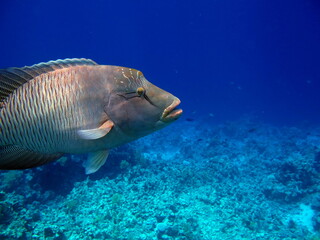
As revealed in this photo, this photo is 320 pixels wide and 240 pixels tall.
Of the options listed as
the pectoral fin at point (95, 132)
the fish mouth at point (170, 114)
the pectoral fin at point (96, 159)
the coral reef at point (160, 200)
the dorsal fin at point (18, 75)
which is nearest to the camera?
the pectoral fin at point (95, 132)

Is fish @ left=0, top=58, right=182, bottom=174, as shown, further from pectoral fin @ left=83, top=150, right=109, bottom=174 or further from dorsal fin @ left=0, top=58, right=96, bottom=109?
pectoral fin @ left=83, top=150, right=109, bottom=174

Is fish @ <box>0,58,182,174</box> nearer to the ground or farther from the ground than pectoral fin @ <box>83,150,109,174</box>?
farther from the ground

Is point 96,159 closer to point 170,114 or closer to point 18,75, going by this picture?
point 170,114

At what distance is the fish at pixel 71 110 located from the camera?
157 centimetres

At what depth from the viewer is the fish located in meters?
1.57

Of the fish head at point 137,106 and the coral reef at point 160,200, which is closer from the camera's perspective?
the fish head at point 137,106

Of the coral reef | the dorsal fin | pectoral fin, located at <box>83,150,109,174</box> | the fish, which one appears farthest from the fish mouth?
the coral reef

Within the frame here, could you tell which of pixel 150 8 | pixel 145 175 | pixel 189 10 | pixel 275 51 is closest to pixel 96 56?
pixel 150 8

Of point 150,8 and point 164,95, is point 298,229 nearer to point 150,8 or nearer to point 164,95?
point 164,95

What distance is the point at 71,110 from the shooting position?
1.60 m

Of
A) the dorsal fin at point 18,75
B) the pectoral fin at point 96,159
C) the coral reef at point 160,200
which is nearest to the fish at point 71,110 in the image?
the dorsal fin at point 18,75

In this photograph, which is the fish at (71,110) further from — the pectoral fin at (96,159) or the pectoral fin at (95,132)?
the pectoral fin at (96,159)

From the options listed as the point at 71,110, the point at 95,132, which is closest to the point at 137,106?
the point at 95,132

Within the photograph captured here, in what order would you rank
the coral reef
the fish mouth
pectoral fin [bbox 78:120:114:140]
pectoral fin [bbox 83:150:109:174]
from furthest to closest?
the coral reef
pectoral fin [bbox 83:150:109:174]
the fish mouth
pectoral fin [bbox 78:120:114:140]
